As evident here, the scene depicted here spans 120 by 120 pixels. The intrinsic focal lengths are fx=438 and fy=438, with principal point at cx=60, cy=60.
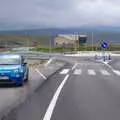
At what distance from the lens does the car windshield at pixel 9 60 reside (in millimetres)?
20969

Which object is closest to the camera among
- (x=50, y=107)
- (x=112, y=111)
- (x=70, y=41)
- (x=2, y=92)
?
(x=112, y=111)

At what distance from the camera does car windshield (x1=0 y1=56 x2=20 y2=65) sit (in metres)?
21.0

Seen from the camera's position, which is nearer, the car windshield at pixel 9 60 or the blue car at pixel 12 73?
the blue car at pixel 12 73

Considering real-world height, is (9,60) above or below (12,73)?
above

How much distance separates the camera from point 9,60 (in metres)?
21.3

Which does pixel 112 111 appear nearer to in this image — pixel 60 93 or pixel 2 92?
pixel 60 93

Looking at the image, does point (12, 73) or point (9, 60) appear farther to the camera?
point (9, 60)

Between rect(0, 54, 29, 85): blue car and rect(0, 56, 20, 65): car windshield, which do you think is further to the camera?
rect(0, 56, 20, 65): car windshield

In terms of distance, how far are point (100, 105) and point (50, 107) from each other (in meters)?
1.50

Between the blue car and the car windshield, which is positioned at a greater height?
the car windshield

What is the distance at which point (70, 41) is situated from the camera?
6713 inches

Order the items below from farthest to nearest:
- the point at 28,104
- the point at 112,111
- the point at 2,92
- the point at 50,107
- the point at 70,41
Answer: the point at 70,41 < the point at 2,92 < the point at 28,104 < the point at 50,107 < the point at 112,111

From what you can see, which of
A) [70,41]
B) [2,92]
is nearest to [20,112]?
[2,92]

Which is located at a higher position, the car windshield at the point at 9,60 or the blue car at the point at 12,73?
the car windshield at the point at 9,60
